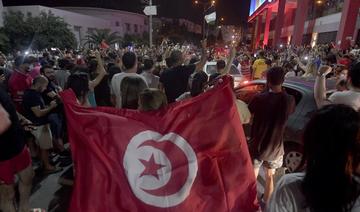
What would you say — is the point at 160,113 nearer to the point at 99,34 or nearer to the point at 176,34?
the point at 99,34

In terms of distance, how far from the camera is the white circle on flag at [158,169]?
2.20m

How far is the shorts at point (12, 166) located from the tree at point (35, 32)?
120 feet

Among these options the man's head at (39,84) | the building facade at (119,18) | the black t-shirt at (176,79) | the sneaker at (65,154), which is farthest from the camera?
the building facade at (119,18)

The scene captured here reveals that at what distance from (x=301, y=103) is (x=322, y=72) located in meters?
0.88

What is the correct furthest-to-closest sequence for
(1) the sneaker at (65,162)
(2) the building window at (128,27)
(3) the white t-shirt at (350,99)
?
Answer: (2) the building window at (128,27)
(1) the sneaker at (65,162)
(3) the white t-shirt at (350,99)

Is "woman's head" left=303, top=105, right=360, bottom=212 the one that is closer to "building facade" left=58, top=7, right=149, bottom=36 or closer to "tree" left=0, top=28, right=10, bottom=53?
"tree" left=0, top=28, right=10, bottom=53

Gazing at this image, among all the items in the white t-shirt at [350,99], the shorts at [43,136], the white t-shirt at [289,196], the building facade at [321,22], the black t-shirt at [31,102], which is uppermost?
the building facade at [321,22]

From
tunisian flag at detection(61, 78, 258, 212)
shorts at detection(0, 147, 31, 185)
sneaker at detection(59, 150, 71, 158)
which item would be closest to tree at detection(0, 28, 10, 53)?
sneaker at detection(59, 150, 71, 158)

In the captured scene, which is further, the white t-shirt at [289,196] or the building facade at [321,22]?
the building facade at [321,22]

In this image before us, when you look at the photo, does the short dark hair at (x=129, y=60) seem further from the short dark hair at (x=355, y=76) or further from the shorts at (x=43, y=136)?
the short dark hair at (x=355, y=76)

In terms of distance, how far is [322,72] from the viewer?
4.14m

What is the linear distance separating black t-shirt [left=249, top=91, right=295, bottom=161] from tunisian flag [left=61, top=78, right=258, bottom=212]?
1.40 meters

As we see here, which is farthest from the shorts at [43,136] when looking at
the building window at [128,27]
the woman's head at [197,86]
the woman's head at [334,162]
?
the building window at [128,27]

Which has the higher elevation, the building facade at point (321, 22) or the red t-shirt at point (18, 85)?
the building facade at point (321, 22)
